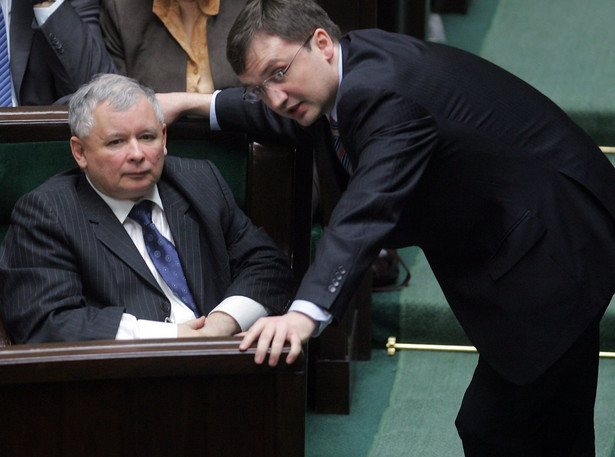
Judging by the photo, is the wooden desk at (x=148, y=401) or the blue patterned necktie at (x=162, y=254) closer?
the wooden desk at (x=148, y=401)

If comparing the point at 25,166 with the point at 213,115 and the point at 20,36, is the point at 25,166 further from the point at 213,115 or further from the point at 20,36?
the point at 20,36

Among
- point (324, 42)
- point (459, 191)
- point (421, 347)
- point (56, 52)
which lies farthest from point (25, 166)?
point (421, 347)

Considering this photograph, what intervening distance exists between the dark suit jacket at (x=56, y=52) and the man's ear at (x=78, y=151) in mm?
405

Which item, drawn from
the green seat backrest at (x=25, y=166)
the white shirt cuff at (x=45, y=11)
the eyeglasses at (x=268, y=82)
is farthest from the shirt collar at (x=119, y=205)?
the white shirt cuff at (x=45, y=11)

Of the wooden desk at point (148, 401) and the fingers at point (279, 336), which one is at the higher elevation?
the fingers at point (279, 336)

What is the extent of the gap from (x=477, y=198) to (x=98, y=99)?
1.88ft

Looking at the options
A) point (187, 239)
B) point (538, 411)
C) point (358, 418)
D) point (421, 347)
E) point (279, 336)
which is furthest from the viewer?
point (421, 347)

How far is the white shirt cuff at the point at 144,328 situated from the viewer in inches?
60.4

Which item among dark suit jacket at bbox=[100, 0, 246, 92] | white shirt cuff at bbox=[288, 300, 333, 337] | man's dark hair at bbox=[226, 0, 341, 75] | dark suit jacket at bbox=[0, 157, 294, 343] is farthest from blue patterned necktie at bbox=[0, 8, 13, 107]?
white shirt cuff at bbox=[288, 300, 333, 337]

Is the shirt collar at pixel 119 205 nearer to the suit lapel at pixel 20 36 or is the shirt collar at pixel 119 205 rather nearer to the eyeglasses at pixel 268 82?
the eyeglasses at pixel 268 82

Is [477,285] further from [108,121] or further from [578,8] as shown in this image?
[578,8]

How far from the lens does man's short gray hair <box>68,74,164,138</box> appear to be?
1588mm

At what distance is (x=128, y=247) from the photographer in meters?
1.60

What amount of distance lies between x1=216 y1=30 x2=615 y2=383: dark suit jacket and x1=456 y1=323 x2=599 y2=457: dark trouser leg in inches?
2.2
